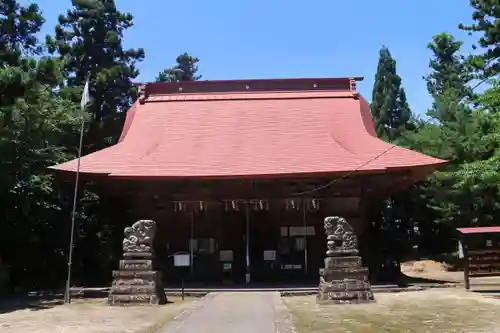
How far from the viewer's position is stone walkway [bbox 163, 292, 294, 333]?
774cm

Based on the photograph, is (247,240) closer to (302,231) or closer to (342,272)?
(302,231)

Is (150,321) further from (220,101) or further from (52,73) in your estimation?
(220,101)

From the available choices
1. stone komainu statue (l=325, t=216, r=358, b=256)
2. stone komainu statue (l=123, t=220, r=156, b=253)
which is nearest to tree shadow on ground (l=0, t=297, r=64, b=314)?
stone komainu statue (l=123, t=220, r=156, b=253)

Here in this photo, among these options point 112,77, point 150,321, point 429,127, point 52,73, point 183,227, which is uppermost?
point 112,77

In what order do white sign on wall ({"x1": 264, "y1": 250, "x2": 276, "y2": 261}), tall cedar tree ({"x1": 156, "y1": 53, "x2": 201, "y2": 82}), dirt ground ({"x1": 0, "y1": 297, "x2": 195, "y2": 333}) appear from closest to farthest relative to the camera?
dirt ground ({"x1": 0, "y1": 297, "x2": 195, "y2": 333}), white sign on wall ({"x1": 264, "y1": 250, "x2": 276, "y2": 261}), tall cedar tree ({"x1": 156, "y1": 53, "x2": 201, "y2": 82})

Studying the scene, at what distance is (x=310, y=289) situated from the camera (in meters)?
13.4

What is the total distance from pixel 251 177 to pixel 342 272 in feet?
13.2

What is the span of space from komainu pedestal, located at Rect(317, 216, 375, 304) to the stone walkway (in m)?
1.24

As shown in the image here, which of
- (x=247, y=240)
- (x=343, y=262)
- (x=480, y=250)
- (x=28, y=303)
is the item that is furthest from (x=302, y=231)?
(x=28, y=303)

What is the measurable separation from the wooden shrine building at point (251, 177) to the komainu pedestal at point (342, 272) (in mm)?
2603

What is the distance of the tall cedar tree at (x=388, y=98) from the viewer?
126ft

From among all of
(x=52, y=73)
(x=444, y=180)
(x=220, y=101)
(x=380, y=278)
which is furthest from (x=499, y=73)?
(x=52, y=73)

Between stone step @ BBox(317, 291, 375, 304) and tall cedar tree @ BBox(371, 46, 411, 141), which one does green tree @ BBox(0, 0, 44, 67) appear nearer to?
stone step @ BBox(317, 291, 375, 304)

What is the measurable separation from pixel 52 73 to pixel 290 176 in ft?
22.2
